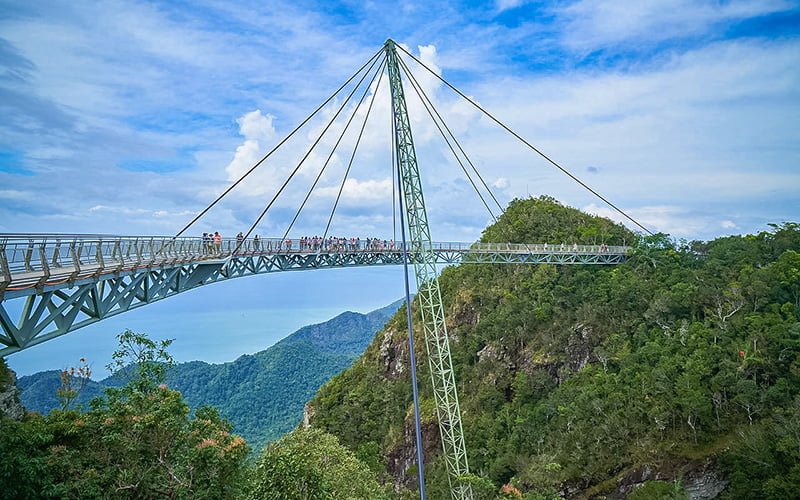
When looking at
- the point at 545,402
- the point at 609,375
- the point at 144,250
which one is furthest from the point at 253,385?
the point at 144,250

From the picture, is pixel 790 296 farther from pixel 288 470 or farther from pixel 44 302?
pixel 44 302

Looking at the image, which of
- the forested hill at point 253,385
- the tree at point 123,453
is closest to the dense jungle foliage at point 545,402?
the tree at point 123,453

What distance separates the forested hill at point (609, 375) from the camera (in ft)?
89.5

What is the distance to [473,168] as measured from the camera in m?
33.5

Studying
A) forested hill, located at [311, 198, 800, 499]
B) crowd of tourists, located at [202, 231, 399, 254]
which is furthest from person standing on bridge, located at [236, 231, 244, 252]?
forested hill, located at [311, 198, 800, 499]

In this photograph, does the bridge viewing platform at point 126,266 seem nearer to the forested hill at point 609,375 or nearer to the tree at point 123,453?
the tree at point 123,453

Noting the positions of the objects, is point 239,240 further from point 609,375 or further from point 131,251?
point 609,375

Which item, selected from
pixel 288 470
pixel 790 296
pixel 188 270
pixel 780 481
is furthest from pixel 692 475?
pixel 188 270

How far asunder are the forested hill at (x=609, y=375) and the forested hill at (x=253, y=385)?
2281 cm

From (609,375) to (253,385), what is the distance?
57031 mm

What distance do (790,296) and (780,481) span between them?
12.9 metres

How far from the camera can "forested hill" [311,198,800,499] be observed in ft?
89.5

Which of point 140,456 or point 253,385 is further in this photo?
point 253,385

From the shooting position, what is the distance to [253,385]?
80.4 meters
